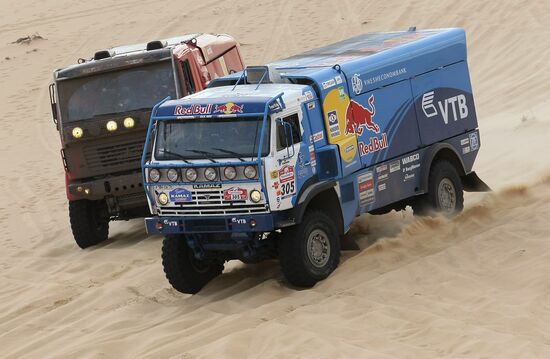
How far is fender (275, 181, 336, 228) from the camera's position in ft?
41.4

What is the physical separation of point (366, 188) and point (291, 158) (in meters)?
1.52

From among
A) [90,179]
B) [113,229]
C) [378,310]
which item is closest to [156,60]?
[90,179]

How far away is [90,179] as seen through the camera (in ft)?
54.1

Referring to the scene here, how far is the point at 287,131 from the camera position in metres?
12.7

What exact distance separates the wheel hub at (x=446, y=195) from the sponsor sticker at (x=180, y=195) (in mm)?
3781

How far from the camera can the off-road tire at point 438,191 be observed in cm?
1509

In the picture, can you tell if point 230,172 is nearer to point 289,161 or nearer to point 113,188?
point 289,161

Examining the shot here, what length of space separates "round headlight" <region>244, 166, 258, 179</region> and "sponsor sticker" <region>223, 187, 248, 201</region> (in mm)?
162

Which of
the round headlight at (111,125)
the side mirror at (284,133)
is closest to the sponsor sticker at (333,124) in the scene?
the side mirror at (284,133)

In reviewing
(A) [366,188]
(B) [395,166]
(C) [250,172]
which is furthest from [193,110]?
(B) [395,166]

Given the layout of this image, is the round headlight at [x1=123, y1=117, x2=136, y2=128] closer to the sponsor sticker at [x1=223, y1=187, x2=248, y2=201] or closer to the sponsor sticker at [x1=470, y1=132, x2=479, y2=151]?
the sponsor sticker at [x1=223, y1=187, x2=248, y2=201]

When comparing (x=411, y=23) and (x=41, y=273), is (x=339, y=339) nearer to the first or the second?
(x=41, y=273)

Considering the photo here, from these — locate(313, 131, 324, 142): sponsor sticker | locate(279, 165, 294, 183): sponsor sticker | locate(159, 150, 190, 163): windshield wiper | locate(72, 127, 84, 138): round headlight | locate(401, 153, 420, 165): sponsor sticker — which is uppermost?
locate(72, 127, 84, 138): round headlight

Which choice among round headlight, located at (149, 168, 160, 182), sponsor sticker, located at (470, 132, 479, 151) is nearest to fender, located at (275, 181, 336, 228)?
round headlight, located at (149, 168, 160, 182)
